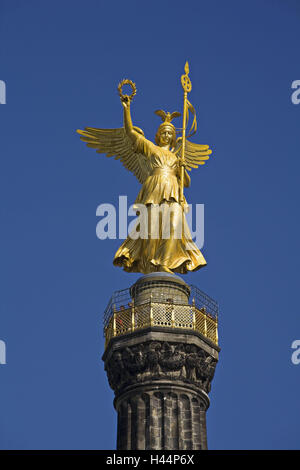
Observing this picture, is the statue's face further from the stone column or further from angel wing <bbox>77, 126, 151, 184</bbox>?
the stone column

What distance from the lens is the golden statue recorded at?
2299 inches

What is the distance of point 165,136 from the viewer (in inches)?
2440

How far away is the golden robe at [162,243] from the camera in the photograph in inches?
2292

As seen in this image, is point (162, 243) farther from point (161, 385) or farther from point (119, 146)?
point (161, 385)

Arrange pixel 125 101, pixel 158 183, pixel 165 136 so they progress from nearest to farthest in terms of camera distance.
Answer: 1. pixel 158 183
2. pixel 125 101
3. pixel 165 136

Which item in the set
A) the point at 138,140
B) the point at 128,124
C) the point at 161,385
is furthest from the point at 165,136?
the point at 161,385

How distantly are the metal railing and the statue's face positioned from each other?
9100 millimetres

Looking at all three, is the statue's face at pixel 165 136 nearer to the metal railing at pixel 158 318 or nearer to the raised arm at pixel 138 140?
the raised arm at pixel 138 140

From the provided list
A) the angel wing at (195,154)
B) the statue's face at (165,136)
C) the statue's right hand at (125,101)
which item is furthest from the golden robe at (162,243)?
the angel wing at (195,154)

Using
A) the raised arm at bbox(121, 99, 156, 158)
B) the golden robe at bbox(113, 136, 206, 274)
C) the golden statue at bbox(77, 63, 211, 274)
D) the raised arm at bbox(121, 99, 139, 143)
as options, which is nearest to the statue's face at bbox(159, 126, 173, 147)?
the golden statue at bbox(77, 63, 211, 274)

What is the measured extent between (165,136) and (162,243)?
19.4 feet

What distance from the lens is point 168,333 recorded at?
5428 centimetres
